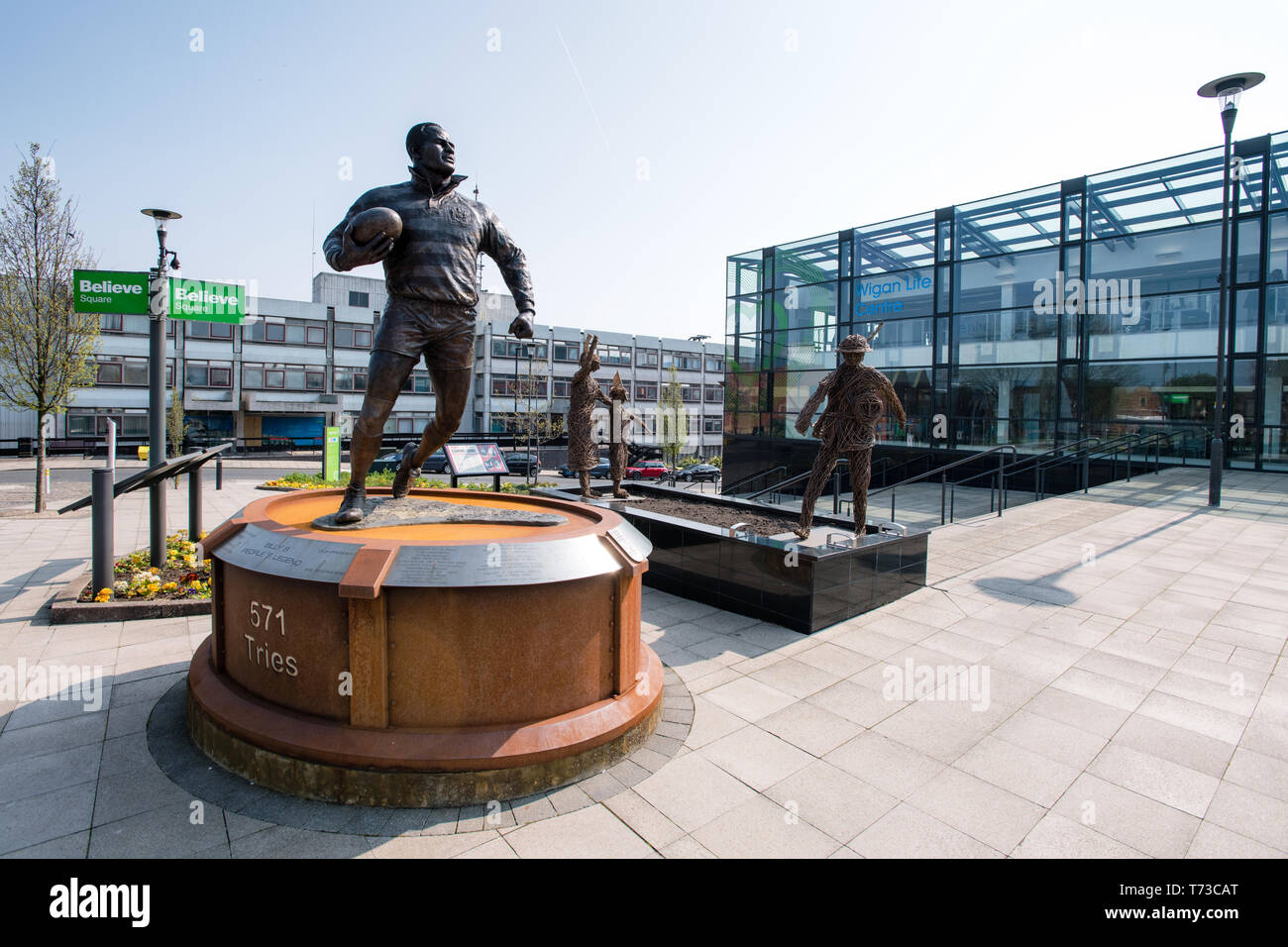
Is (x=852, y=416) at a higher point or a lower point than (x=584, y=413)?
lower

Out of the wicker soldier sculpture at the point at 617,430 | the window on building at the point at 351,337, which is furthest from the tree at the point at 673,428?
the wicker soldier sculpture at the point at 617,430

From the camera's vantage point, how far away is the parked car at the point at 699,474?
32969 millimetres

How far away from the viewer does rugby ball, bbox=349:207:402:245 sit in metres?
4.05

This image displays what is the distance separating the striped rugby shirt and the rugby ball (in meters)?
0.28

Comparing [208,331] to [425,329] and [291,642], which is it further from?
[291,642]

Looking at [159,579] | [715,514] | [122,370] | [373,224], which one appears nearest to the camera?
[373,224]

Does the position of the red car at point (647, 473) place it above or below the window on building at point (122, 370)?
below

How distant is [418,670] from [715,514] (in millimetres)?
6676

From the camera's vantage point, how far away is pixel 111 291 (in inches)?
336

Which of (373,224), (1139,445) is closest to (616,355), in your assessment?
(1139,445)

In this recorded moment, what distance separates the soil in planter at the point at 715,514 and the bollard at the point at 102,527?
5740 millimetres

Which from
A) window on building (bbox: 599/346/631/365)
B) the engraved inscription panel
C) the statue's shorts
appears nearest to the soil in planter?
the statue's shorts

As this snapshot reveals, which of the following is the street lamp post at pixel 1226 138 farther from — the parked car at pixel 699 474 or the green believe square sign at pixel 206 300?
the parked car at pixel 699 474

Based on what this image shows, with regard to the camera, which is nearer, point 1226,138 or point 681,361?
point 1226,138
